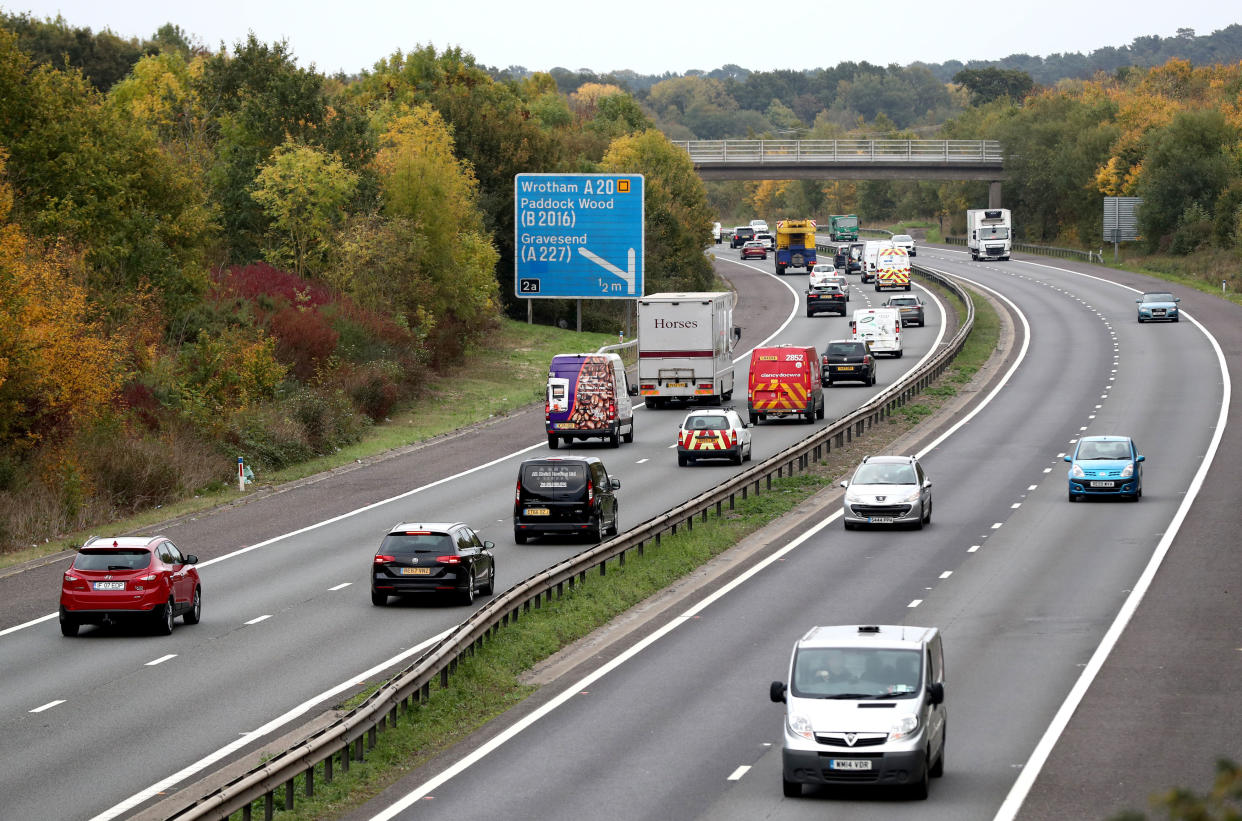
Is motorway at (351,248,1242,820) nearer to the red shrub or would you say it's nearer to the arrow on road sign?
the arrow on road sign

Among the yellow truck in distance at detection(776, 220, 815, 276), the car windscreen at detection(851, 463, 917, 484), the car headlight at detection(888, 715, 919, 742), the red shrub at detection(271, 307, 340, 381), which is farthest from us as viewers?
the yellow truck in distance at detection(776, 220, 815, 276)

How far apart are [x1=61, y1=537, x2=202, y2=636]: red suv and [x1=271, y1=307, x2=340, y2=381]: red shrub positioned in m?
32.2

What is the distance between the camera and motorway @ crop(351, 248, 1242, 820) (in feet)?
60.0

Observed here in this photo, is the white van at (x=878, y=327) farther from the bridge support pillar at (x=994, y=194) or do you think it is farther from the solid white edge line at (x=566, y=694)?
the bridge support pillar at (x=994, y=194)

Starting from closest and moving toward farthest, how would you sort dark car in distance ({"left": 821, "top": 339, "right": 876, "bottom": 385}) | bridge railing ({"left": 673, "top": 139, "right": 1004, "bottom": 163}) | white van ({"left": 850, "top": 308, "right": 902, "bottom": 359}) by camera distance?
dark car in distance ({"left": 821, "top": 339, "right": 876, "bottom": 385}), white van ({"left": 850, "top": 308, "right": 902, "bottom": 359}), bridge railing ({"left": 673, "top": 139, "right": 1004, "bottom": 163})

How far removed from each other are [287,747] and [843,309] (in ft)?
252

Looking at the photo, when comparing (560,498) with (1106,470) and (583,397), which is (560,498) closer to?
(1106,470)

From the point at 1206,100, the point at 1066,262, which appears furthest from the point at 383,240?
the point at 1206,100

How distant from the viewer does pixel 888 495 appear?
38094mm

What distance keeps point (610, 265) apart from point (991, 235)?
7075 centimetres

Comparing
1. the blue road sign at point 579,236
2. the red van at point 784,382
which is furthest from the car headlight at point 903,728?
the blue road sign at point 579,236

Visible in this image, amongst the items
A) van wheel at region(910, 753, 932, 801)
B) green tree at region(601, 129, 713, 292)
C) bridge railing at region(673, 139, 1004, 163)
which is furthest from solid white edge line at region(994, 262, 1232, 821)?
bridge railing at region(673, 139, 1004, 163)

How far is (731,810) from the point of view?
57.8ft

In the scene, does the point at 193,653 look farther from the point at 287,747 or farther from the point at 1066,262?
the point at 1066,262
